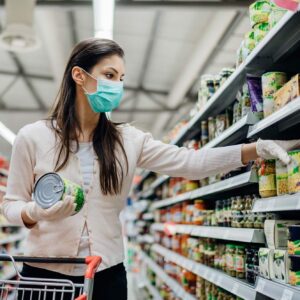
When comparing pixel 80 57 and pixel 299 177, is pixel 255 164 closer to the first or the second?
pixel 299 177

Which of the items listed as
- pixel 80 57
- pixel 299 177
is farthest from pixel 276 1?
pixel 80 57

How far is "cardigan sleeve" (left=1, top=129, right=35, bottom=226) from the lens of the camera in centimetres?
188

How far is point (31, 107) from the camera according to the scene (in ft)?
42.3

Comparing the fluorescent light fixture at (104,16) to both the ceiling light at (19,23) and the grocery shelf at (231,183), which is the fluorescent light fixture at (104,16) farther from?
the grocery shelf at (231,183)

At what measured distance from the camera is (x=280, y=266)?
A: 70.7 inches

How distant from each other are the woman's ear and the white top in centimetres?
29

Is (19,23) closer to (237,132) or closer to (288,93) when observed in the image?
(237,132)

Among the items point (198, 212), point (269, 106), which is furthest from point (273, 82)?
point (198, 212)

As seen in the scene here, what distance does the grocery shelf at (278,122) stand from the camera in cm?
170

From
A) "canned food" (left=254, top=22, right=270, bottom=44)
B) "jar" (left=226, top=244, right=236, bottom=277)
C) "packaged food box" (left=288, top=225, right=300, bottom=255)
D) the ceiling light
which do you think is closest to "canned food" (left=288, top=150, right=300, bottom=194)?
"packaged food box" (left=288, top=225, right=300, bottom=255)

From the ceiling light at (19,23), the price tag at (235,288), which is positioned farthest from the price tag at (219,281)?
the ceiling light at (19,23)

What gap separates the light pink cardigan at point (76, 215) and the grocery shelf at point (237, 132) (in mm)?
231

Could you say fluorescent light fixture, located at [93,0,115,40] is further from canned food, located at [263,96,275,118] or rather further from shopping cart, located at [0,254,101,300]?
shopping cart, located at [0,254,101,300]

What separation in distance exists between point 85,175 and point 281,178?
2.69 feet
